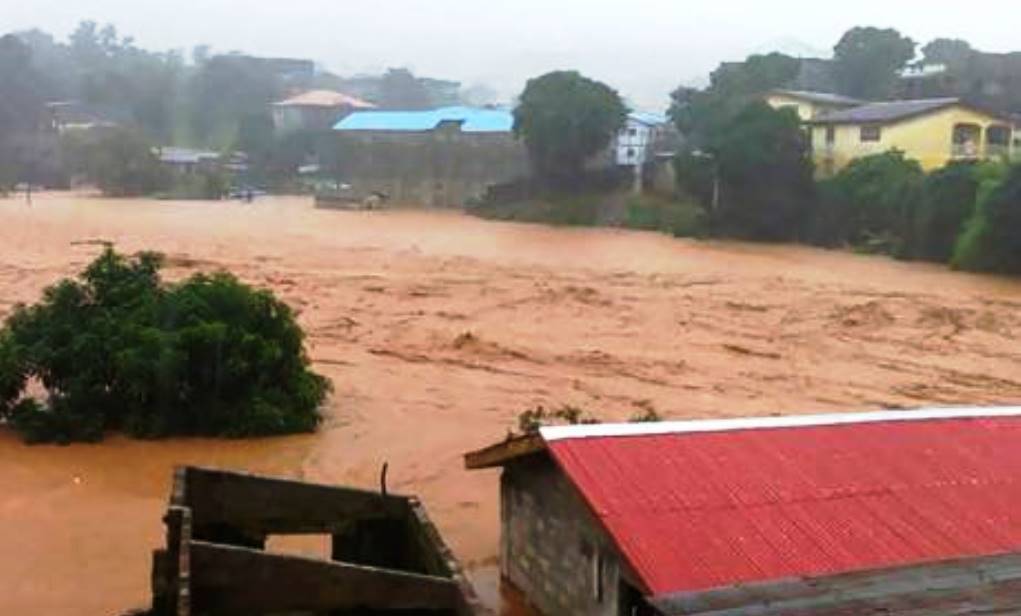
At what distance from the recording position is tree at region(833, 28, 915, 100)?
196 ft

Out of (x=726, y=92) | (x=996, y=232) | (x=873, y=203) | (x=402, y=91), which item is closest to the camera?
(x=996, y=232)

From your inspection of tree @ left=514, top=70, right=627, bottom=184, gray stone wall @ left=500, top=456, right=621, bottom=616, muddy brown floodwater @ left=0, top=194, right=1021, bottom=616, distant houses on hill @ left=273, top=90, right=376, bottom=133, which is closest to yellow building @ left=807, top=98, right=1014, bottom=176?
muddy brown floodwater @ left=0, top=194, right=1021, bottom=616

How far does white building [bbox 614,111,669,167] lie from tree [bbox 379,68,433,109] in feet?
205

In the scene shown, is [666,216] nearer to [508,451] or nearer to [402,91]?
[508,451]

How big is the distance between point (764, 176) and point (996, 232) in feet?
31.1

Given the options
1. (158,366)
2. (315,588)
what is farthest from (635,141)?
(315,588)

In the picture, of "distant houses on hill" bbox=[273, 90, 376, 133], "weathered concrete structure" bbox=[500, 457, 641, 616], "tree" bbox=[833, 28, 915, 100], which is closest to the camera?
"weathered concrete structure" bbox=[500, 457, 641, 616]

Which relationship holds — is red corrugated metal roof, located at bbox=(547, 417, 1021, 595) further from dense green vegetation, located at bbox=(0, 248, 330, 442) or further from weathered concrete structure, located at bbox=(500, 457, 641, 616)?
dense green vegetation, located at bbox=(0, 248, 330, 442)

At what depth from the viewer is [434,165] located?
5784cm

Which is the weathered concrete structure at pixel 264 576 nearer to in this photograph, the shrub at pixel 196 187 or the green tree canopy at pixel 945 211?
the green tree canopy at pixel 945 211

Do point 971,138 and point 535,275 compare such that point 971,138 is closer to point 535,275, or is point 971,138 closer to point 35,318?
point 535,275

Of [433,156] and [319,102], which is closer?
[433,156]

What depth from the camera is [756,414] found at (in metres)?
18.1

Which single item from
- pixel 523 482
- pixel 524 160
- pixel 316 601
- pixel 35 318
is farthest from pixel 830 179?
pixel 316 601
